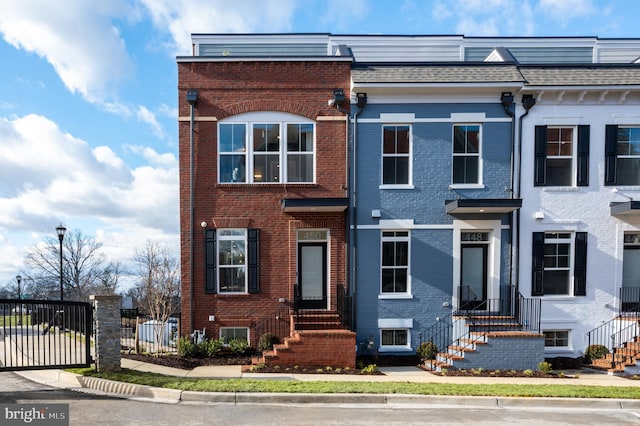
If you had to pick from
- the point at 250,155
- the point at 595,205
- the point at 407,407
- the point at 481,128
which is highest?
the point at 481,128

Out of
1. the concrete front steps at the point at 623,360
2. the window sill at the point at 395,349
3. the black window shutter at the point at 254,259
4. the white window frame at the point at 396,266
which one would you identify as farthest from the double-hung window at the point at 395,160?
the concrete front steps at the point at 623,360

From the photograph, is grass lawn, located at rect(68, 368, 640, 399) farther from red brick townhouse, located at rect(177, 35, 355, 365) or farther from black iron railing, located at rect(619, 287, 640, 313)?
black iron railing, located at rect(619, 287, 640, 313)

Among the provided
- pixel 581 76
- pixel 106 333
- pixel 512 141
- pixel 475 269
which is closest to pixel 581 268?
pixel 475 269

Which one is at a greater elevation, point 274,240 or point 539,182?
point 539,182

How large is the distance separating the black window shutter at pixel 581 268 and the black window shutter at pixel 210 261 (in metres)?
10.8

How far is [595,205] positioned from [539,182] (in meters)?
1.81

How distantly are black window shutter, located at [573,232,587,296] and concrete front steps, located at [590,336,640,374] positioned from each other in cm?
170

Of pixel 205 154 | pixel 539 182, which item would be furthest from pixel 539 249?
pixel 205 154

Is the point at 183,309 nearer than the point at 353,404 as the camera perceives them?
No

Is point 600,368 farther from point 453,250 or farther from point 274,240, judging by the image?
point 274,240

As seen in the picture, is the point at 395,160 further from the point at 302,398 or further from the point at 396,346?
the point at 302,398

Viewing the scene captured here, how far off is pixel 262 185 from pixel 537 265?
862 centimetres

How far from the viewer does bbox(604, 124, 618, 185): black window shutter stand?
37.6 ft

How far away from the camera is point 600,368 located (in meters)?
10.5
